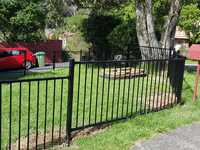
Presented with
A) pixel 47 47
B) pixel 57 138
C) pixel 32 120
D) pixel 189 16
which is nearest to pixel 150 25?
pixel 32 120

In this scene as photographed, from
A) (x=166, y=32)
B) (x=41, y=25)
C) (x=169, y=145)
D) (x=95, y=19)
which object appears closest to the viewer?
(x=169, y=145)

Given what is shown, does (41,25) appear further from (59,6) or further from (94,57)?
(94,57)

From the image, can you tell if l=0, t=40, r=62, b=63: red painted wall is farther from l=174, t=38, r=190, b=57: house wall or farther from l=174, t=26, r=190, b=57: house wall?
l=174, t=26, r=190, b=57: house wall

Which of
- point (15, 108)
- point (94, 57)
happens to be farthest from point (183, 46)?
point (15, 108)

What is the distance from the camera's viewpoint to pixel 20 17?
667 inches

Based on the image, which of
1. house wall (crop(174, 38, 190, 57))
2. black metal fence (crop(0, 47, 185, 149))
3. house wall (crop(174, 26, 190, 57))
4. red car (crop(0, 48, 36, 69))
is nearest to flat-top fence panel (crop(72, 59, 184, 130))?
black metal fence (crop(0, 47, 185, 149))

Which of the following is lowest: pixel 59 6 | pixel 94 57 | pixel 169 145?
pixel 169 145

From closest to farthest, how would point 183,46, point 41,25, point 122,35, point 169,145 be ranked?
point 169,145
point 122,35
point 41,25
point 183,46

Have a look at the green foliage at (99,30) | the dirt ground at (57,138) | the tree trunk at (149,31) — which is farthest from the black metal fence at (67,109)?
the green foliage at (99,30)

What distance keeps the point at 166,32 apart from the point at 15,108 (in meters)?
9.55

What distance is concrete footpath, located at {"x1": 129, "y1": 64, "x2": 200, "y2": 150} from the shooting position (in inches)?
151

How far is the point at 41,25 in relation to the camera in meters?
18.3

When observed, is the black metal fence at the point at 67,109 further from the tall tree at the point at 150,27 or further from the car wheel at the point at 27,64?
the car wheel at the point at 27,64

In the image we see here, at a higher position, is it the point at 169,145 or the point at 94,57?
the point at 94,57
